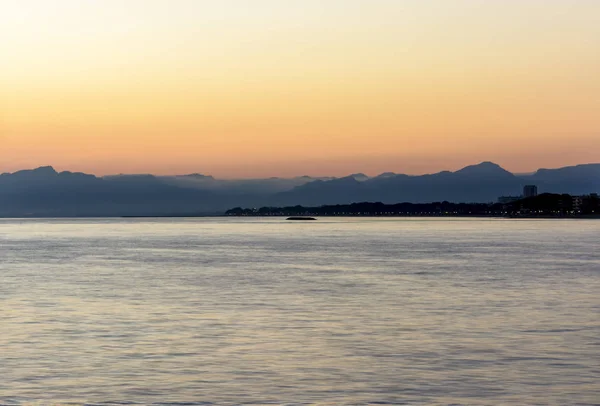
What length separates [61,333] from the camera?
31750mm

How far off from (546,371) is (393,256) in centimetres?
6709

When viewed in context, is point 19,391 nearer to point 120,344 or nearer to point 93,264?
point 120,344

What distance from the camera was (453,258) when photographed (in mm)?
87500

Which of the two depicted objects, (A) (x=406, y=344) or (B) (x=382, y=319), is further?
(B) (x=382, y=319)

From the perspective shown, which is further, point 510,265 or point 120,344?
point 510,265

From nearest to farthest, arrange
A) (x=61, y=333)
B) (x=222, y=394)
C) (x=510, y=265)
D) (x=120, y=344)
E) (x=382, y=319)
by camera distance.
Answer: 1. (x=222, y=394)
2. (x=120, y=344)
3. (x=61, y=333)
4. (x=382, y=319)
5. (x=510, y=265)

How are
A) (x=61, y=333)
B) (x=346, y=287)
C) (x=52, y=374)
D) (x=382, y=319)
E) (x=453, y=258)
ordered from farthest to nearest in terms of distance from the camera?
(x=453, y=258), (x=346, y=287), (x=382, y=319), (x=61, y=333), (x=52, y=374)

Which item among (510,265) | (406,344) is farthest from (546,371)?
(510,265)

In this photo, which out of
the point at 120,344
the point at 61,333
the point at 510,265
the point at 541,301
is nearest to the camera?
the point at 120,344

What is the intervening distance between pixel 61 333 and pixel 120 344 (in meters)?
3.67

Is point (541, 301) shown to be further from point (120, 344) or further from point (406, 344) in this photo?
point (120, 344)

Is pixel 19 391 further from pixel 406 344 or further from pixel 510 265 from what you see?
pixel 510 265

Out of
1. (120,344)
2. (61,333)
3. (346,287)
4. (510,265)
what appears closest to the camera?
(120,344)

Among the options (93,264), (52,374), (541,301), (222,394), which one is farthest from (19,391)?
(93,264)
